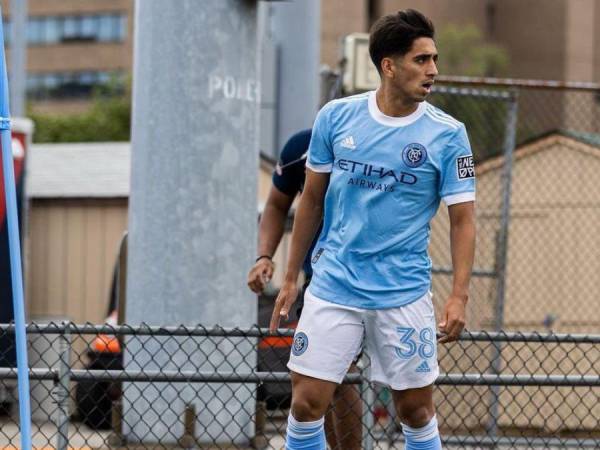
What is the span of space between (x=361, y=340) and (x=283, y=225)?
3.91 feet

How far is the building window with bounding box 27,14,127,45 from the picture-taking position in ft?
260

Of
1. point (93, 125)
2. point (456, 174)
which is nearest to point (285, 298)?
point (456, 174)

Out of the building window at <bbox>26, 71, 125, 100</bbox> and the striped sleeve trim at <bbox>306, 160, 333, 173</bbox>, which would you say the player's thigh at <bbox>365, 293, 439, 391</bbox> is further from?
the building window at <bbox>26, 71, 125, 100</bbox>

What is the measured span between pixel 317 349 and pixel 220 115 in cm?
299

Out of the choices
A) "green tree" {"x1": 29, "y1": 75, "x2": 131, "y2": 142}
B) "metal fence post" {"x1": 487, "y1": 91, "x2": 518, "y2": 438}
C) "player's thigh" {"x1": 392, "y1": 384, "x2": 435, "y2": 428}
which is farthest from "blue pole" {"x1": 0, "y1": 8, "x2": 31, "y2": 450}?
"green tree" {"x1": 29, "y1": 75, "x2": 131, "y2": 142}

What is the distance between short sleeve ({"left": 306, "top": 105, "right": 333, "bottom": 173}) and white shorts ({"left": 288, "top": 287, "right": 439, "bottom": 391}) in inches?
20.4

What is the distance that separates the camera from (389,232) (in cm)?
524

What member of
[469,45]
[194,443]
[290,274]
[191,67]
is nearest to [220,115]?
[191,67]

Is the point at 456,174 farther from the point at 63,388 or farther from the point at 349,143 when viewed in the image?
the point at 63,388

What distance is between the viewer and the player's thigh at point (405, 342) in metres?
5.25

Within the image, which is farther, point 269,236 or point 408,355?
point 269,236

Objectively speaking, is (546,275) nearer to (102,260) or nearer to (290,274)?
(102,260)

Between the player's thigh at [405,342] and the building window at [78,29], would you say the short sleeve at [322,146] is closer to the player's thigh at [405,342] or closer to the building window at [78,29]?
the player's thigh at [405,342]

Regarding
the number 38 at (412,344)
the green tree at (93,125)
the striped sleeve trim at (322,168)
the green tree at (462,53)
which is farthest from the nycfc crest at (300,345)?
the green tree at (462,53)
